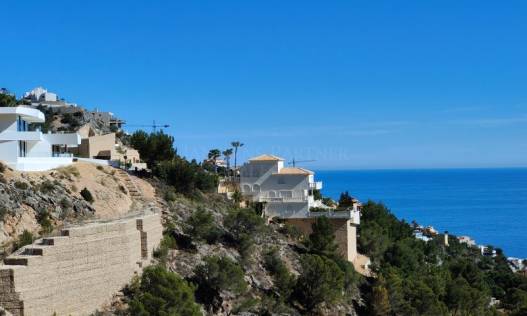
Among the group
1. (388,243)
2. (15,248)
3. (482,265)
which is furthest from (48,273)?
(482,265)

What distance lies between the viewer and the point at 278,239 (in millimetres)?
36875

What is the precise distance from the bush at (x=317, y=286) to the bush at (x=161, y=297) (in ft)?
32.7

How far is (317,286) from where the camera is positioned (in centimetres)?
2997

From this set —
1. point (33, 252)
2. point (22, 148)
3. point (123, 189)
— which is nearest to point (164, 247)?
point (123, 189)

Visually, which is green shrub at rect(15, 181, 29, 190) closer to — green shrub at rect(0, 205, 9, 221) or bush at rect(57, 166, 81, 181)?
green shrub at rect(0, 205, 9, 221)

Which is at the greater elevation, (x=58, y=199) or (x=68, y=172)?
(x=68, y=172)

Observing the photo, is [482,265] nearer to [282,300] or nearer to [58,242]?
[282,300]

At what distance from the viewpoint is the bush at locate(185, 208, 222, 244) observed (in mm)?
28828

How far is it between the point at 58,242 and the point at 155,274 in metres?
3.26

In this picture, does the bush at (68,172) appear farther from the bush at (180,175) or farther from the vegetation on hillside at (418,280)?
the vegetation on hillside at (418,280)

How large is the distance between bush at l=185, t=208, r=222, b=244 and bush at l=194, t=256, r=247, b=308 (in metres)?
3.14

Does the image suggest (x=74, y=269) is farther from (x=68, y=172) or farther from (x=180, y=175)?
(x=180, y=175)

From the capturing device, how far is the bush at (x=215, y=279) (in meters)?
25.3

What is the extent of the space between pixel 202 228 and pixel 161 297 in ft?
30.5
